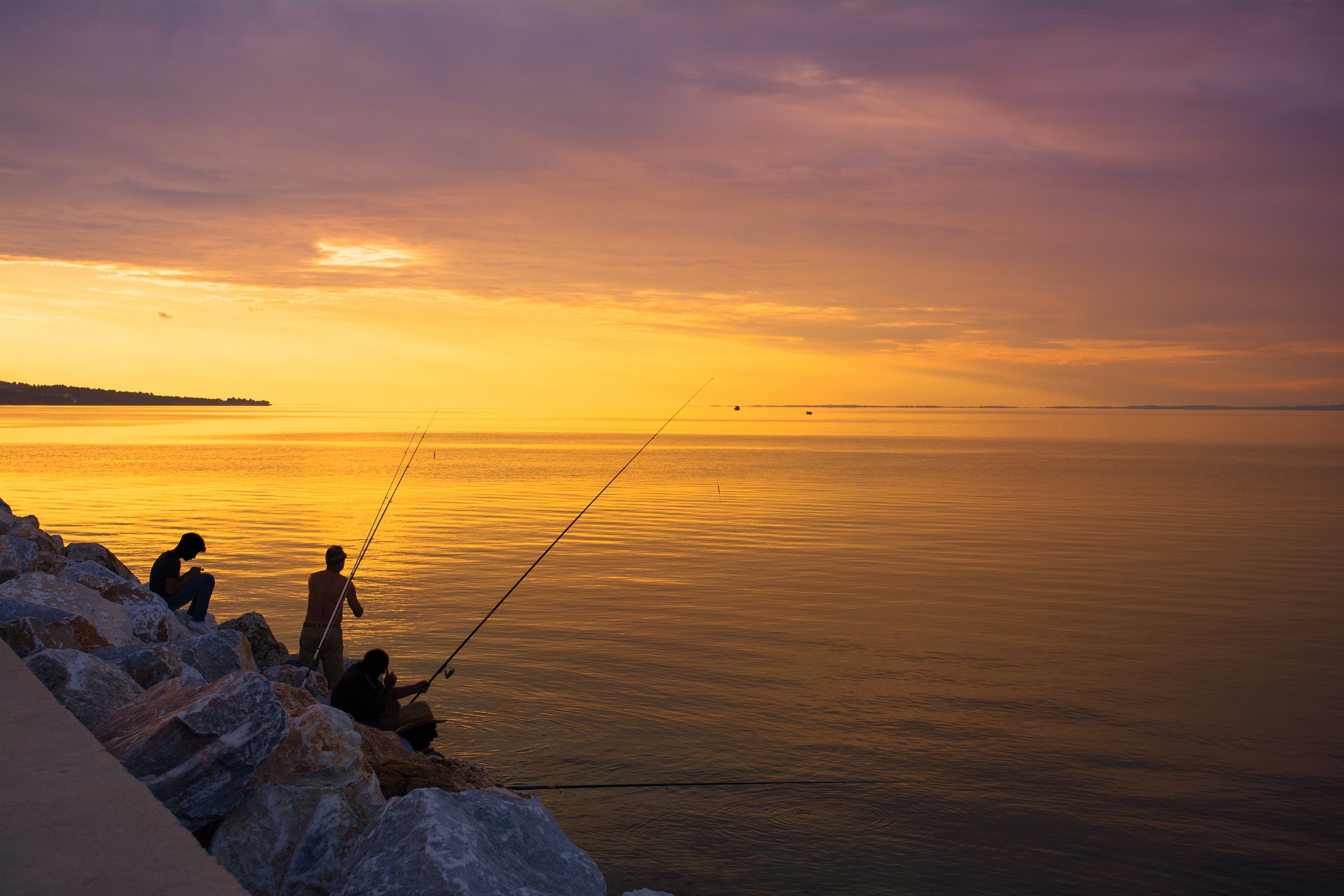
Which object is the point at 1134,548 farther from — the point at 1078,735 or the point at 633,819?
the point at 633,819

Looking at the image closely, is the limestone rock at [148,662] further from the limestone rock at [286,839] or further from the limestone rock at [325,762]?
the limestone rock at [286,839]

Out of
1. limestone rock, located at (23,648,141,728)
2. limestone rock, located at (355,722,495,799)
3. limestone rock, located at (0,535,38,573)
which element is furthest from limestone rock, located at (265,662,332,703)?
limestone rock, located at (0,535,38,573)

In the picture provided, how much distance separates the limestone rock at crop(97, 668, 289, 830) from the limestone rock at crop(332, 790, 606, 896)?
0.72 meters

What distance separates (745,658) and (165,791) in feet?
25.9

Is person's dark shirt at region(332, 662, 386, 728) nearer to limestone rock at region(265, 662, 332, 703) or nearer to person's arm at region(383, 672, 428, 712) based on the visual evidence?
person's arm at region(383, 672, 428, 712)

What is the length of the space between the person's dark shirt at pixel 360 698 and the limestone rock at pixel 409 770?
599 millimetres

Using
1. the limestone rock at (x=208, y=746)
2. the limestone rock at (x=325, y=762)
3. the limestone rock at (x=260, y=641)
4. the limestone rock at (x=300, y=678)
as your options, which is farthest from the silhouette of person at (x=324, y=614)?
the limestone rock at (x=208, y=746)

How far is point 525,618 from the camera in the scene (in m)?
14.3

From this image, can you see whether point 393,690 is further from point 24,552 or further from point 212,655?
point 24,552

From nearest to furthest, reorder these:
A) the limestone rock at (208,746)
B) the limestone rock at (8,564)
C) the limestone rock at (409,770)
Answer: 1. the limestone rock at (208,746)
2. the limestone rock at (409,770)
3. the limestone rock at (8,564)

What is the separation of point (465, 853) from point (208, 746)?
4.89ft

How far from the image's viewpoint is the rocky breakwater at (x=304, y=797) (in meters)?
4.48

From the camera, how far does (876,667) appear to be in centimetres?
1155

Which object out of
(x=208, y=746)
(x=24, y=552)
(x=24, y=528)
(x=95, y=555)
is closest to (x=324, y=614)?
(x=24, y=552)
